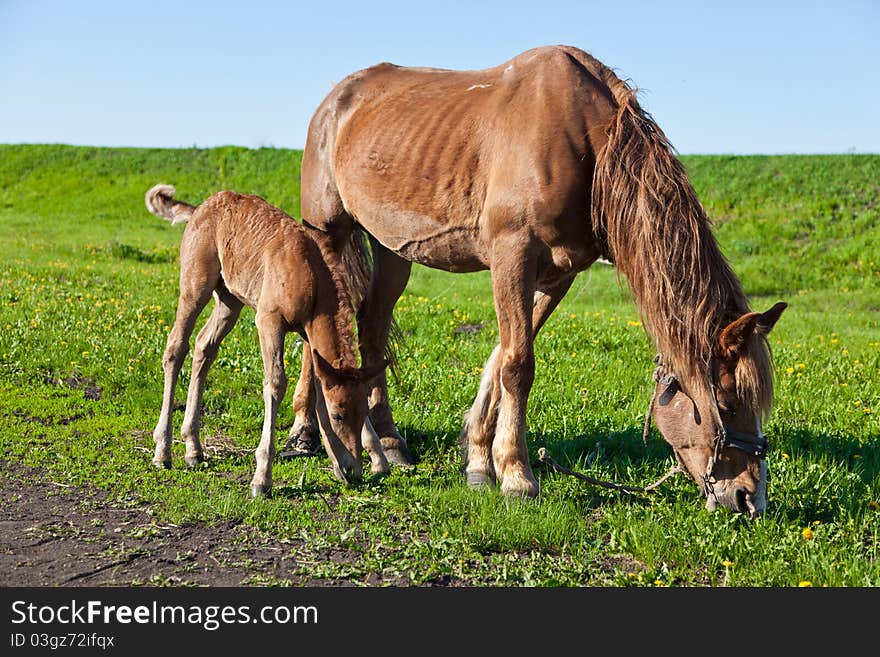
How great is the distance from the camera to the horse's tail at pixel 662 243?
446cm

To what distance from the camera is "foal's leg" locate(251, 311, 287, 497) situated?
17.5 feet

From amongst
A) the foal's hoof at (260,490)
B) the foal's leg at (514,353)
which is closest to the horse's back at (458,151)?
the foal's leg at (514,353)

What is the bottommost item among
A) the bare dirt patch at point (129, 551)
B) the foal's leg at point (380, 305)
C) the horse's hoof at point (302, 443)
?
the bare dirt patch at point (129, 551)

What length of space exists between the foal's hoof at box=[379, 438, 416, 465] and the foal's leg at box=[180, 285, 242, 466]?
1.31 metres

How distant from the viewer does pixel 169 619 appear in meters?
3.62

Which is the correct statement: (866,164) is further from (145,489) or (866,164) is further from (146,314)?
(145,489)

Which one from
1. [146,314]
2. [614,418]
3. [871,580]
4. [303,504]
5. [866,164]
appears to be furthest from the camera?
[866,164]

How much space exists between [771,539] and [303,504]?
103 inches

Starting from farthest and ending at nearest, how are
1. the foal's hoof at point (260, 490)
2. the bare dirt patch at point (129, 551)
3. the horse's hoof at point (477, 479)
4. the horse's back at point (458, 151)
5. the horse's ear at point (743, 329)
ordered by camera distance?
the horse's hoof at point (477, 479), the foal's hoof at point (260, 490), the horse's back at point (458, 151), the horse's ear at point (743, 329), the bare dirt patch at point (129, 551)

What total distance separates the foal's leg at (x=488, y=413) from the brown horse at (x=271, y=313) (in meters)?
0.60

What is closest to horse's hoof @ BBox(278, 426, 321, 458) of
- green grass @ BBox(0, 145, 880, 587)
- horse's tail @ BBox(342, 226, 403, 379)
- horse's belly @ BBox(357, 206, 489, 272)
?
green grass @ BBox(0, 145, 880, 587)

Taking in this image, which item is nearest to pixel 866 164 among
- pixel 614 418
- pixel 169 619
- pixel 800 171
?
pixel 800 171

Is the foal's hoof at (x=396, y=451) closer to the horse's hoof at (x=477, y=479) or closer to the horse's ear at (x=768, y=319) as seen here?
the horse's hoof at (x=477, y=479)

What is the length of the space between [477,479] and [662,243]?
2.02m
